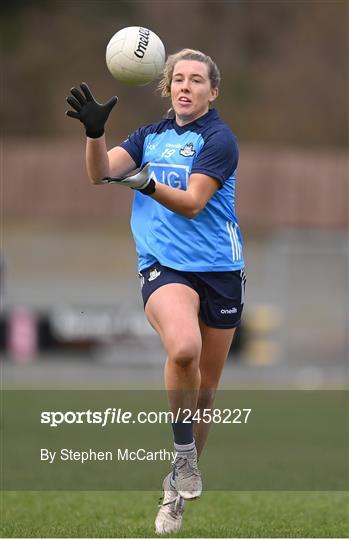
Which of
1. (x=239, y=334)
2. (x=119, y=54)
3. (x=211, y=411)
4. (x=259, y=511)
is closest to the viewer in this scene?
(x=119, y=54)

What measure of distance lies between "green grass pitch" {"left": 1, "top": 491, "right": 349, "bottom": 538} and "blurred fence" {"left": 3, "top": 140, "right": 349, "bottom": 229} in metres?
18.9

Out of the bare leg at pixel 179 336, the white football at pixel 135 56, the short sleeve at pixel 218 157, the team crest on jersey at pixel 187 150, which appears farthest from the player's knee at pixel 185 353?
the white football at pixel 135 56

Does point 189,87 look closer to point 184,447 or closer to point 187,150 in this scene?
point 187,150

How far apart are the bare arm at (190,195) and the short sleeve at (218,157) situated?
0.14 ft

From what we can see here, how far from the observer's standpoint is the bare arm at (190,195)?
537 cm

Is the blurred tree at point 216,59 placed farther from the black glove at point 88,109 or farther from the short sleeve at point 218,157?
the black glove at point 88,109

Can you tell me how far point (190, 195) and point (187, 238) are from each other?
312 millimetres

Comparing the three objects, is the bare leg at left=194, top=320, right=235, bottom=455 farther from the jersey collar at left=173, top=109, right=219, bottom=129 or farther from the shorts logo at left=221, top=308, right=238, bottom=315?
the jersey collar at left=173, top=109, right=219, bottom=129

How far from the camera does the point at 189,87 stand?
18.8 ft

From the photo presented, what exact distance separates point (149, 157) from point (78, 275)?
690 inches

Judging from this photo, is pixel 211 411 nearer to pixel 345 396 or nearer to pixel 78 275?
pixel 345 396

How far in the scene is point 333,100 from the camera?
3522cm

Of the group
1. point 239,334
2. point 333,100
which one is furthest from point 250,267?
point 333,100

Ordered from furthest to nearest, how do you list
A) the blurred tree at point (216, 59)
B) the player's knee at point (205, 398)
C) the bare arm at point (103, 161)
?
the blurred tree at point (216, 59) → the player's knee at point (205, 398) → the bare arm at point (103, 161)
